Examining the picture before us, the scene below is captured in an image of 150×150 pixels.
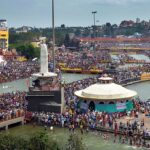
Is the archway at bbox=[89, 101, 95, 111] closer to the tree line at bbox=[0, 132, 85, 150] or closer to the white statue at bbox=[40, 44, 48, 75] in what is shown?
the white statue at bbox=[40, 44, 48, 75]

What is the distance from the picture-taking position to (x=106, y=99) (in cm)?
3934

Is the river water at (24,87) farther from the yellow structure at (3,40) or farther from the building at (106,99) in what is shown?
the yellow structure at (3,40)

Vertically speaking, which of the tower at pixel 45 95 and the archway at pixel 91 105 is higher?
the tower at pixel 45 95

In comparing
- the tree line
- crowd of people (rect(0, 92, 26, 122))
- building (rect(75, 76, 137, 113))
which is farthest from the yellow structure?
the tree line

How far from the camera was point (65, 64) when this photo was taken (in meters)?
92.4

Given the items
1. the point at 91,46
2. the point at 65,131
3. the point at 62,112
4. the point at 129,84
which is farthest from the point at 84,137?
the point at 91,46

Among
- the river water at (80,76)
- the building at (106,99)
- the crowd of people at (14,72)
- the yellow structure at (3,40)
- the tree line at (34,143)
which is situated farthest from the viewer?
the yellow structure at (3,40)

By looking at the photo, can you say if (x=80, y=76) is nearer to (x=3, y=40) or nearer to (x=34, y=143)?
(x=3, y=40)

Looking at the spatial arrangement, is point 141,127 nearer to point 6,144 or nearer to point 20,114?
point 20,114

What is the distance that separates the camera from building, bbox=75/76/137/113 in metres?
39.6

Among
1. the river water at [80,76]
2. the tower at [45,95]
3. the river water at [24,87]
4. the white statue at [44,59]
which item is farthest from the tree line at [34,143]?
the river water at [24,87]

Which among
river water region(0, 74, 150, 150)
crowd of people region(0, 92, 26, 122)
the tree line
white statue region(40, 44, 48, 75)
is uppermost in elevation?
white statue region(40, 44, 48, 75)

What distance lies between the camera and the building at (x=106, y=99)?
1558 inches

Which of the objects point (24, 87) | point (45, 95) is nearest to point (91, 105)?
point (45, 95)
